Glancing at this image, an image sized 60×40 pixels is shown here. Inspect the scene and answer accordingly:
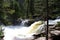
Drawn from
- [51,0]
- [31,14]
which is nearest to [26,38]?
[51,0]

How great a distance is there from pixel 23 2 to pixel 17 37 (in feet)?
71.4

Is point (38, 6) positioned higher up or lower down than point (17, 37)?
higher up

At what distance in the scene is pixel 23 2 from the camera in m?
40.2

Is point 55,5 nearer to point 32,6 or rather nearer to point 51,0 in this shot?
point 51,0

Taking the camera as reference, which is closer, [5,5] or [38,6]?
[5,5]

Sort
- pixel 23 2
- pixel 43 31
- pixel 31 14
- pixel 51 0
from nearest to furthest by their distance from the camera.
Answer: pixel 43 31, pixel 51 0, pixel 31 14, pixel 23 2

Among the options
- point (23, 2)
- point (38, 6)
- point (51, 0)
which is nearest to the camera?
point (51, 0)

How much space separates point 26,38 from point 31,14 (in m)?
17.3

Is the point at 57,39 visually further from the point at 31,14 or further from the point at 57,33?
the point at 31,14

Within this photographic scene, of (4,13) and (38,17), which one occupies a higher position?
(4,13)

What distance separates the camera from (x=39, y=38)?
17344 mm

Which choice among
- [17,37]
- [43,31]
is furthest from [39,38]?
[17,37]

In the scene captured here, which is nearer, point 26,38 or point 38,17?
point 26,38

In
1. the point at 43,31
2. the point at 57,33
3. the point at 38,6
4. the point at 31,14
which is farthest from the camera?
the point at 31,14
